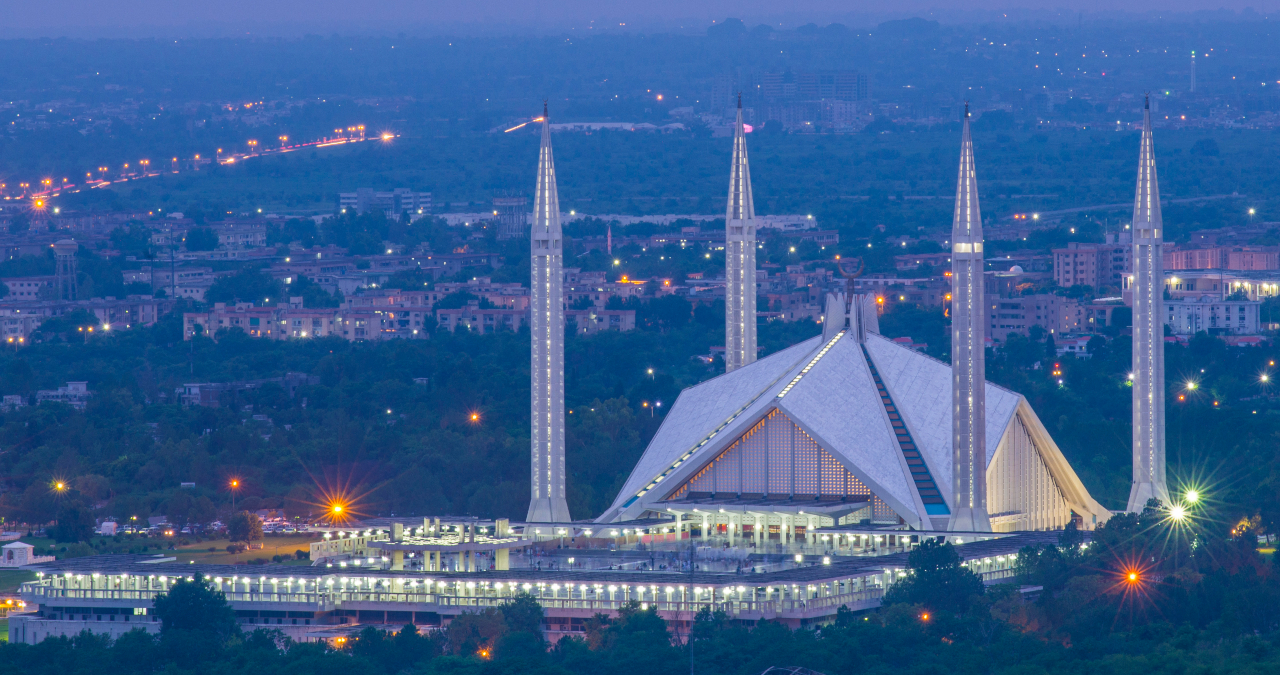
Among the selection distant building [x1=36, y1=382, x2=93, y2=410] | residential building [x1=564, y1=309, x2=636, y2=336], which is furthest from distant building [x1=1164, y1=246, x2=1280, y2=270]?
distant building [x1=36, y1=382, x2=93, y2=410]

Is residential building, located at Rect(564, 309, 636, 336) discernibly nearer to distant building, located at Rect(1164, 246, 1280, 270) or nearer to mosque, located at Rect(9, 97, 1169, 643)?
distant building, located at Rect(1164, 246, 1280, 270)

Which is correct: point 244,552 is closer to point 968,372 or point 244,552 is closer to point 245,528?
point 245,528

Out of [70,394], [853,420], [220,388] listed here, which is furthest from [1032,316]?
[853,420]

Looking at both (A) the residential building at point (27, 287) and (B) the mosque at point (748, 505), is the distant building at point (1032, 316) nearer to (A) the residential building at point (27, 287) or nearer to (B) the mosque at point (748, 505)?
(B) the mosque at point (748, 505)

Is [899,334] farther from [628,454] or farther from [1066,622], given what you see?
[1066,622]

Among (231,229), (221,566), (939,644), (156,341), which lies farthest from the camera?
(231,229)

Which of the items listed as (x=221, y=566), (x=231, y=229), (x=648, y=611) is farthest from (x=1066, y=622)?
(x=231, y=229)

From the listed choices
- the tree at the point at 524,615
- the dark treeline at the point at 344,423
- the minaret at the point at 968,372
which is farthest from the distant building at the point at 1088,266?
the tree at the point at 524,615
